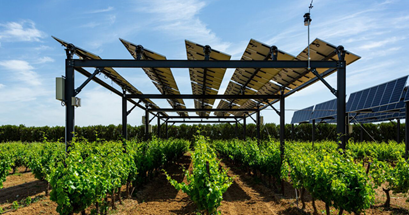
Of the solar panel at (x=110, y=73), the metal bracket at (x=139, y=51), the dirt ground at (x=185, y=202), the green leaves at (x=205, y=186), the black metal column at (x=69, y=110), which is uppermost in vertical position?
the metal bracket at (x=139, y=51)

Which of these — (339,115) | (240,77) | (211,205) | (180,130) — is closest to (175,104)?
(240,77)

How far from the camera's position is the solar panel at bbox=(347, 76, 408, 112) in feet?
39.7

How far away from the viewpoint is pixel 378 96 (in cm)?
1363

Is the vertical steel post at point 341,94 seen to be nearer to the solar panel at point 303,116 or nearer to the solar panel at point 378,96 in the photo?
the solar panel at point 378,96

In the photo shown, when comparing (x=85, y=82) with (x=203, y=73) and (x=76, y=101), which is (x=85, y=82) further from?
(x=203, y=73)

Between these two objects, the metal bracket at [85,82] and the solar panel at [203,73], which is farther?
the solar panel at [203,73]

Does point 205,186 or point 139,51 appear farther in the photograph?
point 139,51

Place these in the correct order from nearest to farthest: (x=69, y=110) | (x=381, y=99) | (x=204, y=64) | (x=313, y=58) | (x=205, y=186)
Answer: (x=205, y=186) < (x=69, y=110) < (x=204, y=64) < (x=313, y=58) < (x=381, y=99)

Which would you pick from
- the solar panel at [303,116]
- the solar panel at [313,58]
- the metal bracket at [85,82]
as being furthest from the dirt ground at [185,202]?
the solar panel at [303,116]

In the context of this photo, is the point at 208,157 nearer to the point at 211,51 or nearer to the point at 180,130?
the point at 211,51

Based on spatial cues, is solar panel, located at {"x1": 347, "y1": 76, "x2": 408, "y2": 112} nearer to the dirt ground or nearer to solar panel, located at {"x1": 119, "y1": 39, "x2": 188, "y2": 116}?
the dirt ground

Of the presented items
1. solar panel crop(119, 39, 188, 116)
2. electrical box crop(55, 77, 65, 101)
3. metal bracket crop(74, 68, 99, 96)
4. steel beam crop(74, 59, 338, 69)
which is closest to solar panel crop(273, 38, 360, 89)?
steel beam crop(74, 59, 338, 69)

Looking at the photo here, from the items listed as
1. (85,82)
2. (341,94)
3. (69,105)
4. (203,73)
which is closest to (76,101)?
(69,105)

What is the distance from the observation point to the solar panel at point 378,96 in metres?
12.1
